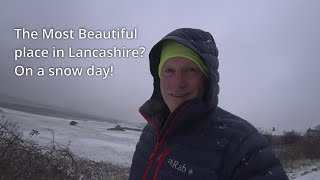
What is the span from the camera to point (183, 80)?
5.49 feet

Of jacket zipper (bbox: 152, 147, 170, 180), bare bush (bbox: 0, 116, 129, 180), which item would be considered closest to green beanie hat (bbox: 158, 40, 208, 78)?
jacket zipper (bbox: 152, 147, 170, 180)

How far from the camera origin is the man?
4.41ft

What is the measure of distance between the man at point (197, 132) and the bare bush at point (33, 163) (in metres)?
4.27

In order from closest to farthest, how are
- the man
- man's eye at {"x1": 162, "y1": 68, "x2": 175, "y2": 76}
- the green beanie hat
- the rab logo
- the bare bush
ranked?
the man < the rab logo < the green beanie hat < man's eye at {"x1": 162, "y1": 68, "x2": 175, "y2": 76} < the bare bush

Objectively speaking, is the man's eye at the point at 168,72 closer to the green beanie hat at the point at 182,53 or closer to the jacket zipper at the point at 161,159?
the green beanie hat at the point at 182,53

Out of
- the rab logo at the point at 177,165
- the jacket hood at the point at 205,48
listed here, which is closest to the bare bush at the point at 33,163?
the rab logo at the point at 177,165

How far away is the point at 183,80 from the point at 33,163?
20.8 feet

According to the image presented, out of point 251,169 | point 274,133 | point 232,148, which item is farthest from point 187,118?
point 274,133

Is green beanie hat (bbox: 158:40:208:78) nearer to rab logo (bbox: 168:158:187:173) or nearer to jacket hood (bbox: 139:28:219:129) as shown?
jacket hood (bbox: 139:28:219:129)

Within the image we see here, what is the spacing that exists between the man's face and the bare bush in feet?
14.3

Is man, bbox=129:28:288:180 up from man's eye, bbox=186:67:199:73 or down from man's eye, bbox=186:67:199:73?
down

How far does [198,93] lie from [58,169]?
290 inches

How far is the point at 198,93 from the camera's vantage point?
66.3 inches

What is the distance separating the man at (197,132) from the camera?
1343 mm
